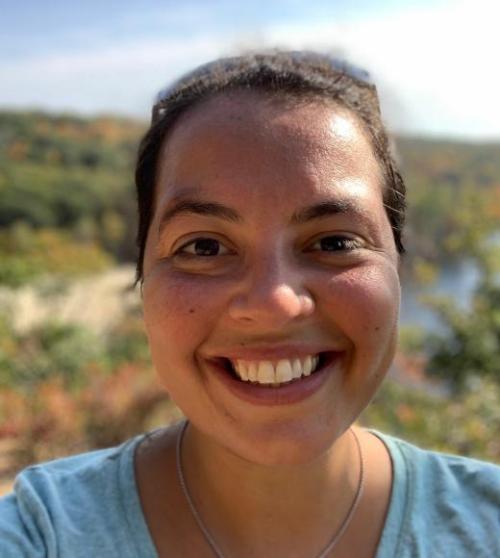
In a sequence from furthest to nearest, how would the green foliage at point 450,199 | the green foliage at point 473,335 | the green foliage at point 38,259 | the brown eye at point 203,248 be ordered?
1. the green foliage at point 38,259
2. the green foliage at point 450,199
3. the green foliage at point 473,335
4. the brown eye at point 203,248

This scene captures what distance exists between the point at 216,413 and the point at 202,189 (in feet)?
1.30

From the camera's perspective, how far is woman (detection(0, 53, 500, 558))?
3.59 feet

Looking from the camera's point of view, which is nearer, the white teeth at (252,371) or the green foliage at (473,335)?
the white teeth at (252,371)

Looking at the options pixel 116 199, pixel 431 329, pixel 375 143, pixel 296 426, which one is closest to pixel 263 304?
pixel 296 426

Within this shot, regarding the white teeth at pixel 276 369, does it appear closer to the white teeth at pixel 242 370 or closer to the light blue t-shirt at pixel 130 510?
the white teeth at pixel 242 370

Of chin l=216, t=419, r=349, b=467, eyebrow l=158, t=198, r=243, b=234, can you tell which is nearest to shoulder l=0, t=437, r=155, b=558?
chin l=216, t=419, r=349, b=467

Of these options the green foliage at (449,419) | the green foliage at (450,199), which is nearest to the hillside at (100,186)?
the green foliage at (450,199)

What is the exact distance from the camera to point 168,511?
1.24 metres

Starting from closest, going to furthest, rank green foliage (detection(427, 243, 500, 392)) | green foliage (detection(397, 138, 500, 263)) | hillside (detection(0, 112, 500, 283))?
green foliage (detection(427, 243, 500, 392)), green foliage (detection(397, 138, 500, 263)), hillside (detection(0, 112, 500, 283))

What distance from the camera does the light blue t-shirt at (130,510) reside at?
1110 mm

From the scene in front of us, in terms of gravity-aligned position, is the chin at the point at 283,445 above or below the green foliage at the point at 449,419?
above

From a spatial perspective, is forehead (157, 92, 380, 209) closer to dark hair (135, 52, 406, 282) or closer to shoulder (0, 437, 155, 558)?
dark hair (135, 52, 406, 282)

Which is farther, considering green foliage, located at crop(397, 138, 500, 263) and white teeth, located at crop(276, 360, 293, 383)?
green foliage, located at crop(397, 138, 500, 263)

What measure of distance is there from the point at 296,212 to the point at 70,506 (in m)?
0.68
